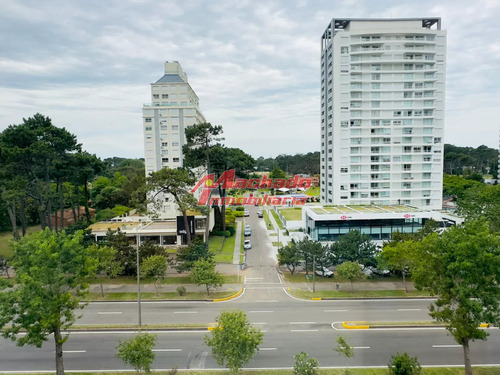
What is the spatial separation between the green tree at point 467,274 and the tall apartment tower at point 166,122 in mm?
42478

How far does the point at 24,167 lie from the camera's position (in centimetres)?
4088

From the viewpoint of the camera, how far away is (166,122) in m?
52.5

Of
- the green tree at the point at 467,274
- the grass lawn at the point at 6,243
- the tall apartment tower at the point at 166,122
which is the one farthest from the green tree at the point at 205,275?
the grass lawn at the point at 6,243

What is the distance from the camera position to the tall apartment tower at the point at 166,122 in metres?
52.2

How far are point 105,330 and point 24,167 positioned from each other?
28319mm

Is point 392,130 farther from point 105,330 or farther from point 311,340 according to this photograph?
point 105,330

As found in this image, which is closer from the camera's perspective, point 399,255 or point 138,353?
point 138,353

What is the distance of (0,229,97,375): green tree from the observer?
15477 millimetres

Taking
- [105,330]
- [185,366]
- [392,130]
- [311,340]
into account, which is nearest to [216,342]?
[185,366]

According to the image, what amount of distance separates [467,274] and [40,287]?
70.4 ft

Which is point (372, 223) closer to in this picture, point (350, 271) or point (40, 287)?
point (350, 271)

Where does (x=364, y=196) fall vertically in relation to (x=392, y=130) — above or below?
below

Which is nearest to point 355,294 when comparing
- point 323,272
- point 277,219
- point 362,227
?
point 323,272

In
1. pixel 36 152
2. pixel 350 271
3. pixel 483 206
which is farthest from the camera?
pixel 483 206
